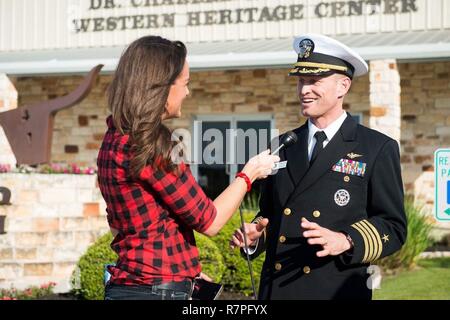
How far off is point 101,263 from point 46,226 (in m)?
1.57

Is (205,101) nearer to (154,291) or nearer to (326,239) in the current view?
(326,239)

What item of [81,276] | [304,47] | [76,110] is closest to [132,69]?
[304,47]

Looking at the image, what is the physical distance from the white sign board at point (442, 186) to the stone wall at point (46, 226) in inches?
A: 218

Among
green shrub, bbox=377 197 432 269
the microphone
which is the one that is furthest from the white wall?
the microphone

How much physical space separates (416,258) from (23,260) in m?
5.31

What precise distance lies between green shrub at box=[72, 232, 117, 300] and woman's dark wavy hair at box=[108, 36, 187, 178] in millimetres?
5185

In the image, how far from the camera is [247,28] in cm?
1243

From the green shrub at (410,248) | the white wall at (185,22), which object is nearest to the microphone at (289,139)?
the green shrub at (410,248)

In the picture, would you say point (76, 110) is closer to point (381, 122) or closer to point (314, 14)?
point (314, 14)

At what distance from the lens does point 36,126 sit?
33.4 ft

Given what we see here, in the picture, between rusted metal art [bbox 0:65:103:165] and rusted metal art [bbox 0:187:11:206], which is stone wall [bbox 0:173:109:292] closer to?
rusted metal art [bbox 0:187:11:206]

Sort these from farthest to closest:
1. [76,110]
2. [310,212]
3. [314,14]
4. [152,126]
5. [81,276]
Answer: [76,110] < [314,14] < [81,276] < [310,212] < [152,126]

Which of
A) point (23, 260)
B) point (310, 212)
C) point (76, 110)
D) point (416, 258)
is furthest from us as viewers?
point (76, 110)

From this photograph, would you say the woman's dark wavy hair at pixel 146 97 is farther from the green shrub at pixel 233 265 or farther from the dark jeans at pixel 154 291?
the green shrub at pixel 233 265
